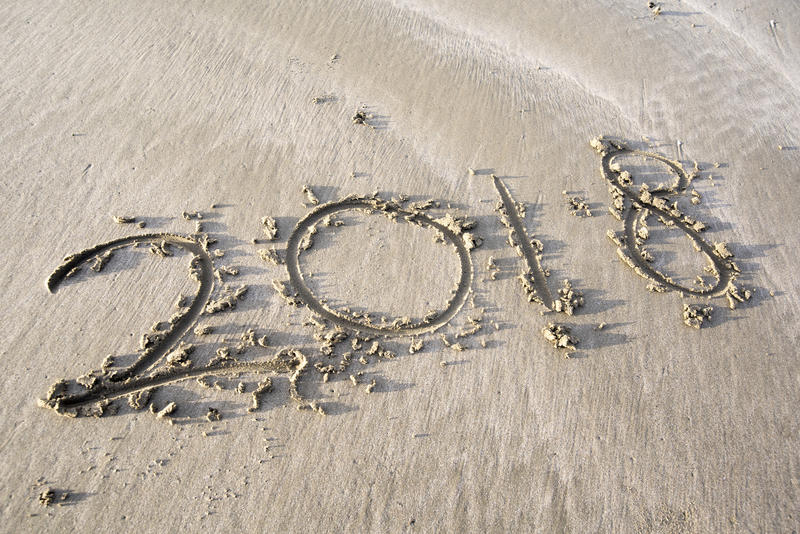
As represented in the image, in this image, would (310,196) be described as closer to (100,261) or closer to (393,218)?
(393,218)

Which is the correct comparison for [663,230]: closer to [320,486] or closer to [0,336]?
[320,486]

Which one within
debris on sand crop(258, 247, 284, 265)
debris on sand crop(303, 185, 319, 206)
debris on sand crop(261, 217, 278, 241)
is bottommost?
debris on sand crop(258, 247, 284, 265)

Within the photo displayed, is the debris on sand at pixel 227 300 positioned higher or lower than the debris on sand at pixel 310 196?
lower

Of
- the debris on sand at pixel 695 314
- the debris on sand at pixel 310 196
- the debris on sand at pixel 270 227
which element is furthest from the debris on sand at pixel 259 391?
the debris on sand at pixel 695 314

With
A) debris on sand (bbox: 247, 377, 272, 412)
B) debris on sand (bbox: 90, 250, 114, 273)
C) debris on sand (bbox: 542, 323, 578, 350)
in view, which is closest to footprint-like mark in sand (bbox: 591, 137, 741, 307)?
debris on sand (bbox: 542, 323, 578, 350)

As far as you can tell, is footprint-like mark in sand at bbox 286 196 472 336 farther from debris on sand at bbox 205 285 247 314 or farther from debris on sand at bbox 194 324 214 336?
debris on sand at bbox 194 324 214 336

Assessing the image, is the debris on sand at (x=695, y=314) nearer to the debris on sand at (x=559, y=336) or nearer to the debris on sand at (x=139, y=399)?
the debris on sand at (x=559, y=336)
